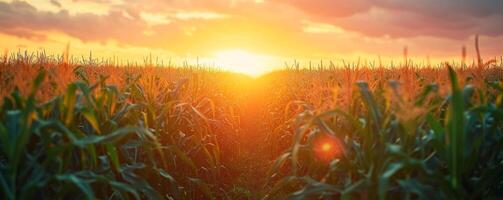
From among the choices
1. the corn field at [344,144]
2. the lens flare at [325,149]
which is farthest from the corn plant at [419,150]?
the lens flare at [325,149]

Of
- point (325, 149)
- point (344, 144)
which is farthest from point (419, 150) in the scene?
point (325, 149)

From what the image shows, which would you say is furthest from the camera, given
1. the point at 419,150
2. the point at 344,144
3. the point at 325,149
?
the point at 325,149

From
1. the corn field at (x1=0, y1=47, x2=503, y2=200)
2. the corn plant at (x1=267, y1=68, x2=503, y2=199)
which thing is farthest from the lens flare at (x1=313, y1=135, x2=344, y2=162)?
the corn plant at (x1=267, y1=68, x2=503, y2=199)

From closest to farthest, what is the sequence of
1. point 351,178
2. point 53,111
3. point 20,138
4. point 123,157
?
point 20,138 < point 53,111 < point 351,178 < point 123,157

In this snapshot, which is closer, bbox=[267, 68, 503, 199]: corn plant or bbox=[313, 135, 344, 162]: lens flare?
bbox=[267, 68, 503, 199]: corn plant

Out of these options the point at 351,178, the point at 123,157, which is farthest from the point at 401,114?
the point at 123,157

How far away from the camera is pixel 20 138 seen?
2.79m

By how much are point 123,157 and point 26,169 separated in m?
1.40

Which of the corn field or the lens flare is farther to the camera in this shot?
the lens flare

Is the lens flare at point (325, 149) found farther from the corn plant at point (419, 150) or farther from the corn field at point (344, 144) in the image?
the corn plant at point (419, 150)

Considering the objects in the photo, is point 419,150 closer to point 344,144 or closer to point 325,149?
point 344,144

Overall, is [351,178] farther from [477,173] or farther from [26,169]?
[26,169]

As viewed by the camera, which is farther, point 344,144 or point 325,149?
point 325,149

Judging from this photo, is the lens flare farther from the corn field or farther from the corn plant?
the corn plant
